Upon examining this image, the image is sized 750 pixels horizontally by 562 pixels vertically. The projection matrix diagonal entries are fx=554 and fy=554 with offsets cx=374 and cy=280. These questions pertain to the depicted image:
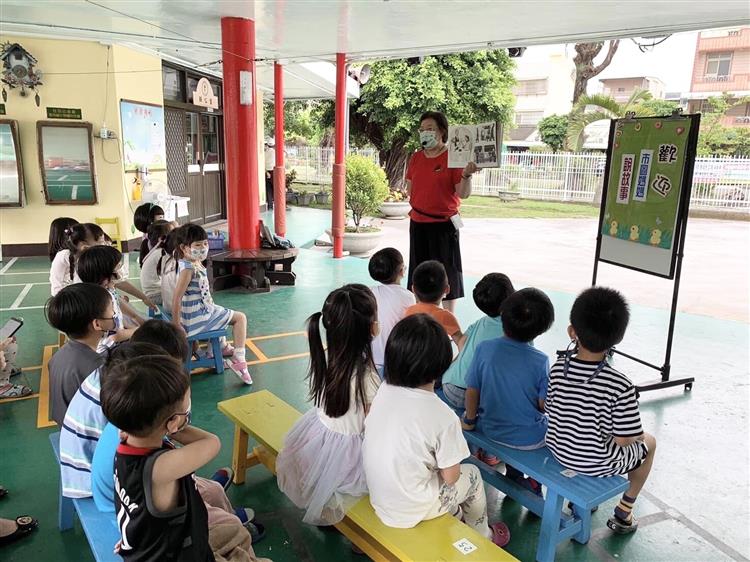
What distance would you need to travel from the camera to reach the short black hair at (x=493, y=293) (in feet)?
8.55

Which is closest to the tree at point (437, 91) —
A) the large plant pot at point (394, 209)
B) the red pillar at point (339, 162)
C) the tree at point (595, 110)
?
the large plant pot at point (394, 209)

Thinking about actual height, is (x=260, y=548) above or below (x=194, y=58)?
below

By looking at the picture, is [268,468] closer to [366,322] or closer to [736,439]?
[366,322]

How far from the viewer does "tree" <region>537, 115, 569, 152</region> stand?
20812mm

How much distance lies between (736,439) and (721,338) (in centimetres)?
221

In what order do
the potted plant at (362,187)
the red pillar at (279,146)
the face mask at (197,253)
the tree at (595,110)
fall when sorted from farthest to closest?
the tree at (595,110), the potted plant at (362,187), the red pillar at (279,146), the face mask at (197,253)

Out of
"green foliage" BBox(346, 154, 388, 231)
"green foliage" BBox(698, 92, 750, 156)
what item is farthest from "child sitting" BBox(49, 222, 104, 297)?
"green foliage" BBox(698, 92, 750, 156)

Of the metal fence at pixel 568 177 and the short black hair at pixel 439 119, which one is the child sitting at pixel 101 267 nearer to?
the short black hair at pixel 439 119

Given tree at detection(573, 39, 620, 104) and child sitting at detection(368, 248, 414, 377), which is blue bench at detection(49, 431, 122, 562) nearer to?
child sitting at detection(368, 248, 414, 377)

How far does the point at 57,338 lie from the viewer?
463 centimetres

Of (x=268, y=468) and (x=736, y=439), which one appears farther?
(x=736, y=439)

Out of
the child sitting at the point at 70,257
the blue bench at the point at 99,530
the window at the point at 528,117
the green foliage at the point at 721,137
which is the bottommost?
the blue bench at the point at 99,530

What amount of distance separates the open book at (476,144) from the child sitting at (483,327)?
105 cm

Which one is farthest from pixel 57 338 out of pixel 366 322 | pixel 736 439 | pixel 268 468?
pixel 736 439
